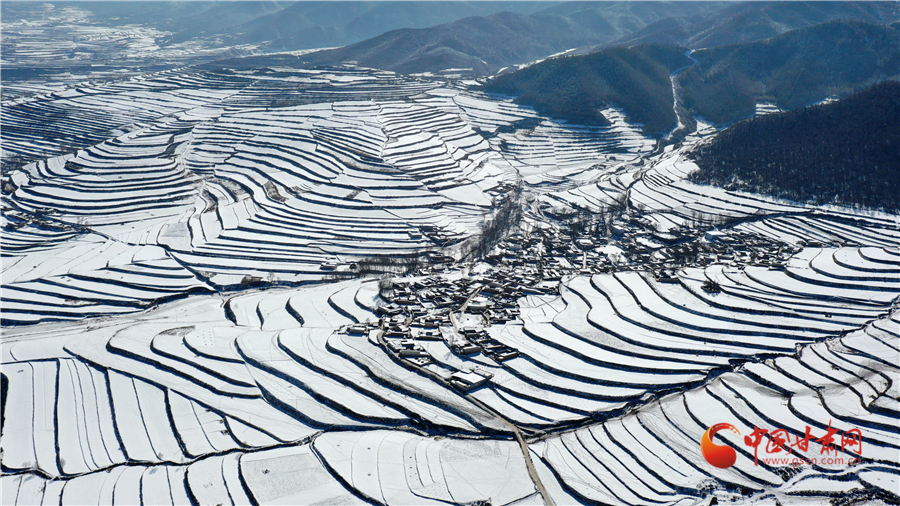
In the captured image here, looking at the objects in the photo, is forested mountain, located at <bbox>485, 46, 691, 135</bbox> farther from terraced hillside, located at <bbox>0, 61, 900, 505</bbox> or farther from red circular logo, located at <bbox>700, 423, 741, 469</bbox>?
red circular logo, located at <bbox>700, 423, 741, 469</bbox>

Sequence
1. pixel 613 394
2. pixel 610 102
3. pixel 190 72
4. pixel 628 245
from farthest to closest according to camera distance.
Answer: pixel 190 72 → pixel 610 102 → pixel 628 245 → pixel 613 394

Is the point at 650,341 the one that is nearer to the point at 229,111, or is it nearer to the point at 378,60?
the point at 229,111

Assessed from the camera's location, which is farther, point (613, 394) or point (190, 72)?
point (190, 72)

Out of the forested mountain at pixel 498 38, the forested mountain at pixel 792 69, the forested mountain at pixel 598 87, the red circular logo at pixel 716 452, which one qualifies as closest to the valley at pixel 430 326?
the red circular logo at pixel 716 452

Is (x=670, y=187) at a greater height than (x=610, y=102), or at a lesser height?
lesser

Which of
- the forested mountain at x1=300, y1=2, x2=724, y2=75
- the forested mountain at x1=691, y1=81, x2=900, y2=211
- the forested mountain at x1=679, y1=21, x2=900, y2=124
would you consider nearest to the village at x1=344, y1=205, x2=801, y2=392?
the forested mountain at x1=691, y1=81, x2=900, y2=211

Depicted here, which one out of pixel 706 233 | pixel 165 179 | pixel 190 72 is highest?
pixel 190 72

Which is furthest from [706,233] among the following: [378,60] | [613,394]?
[378,60]
